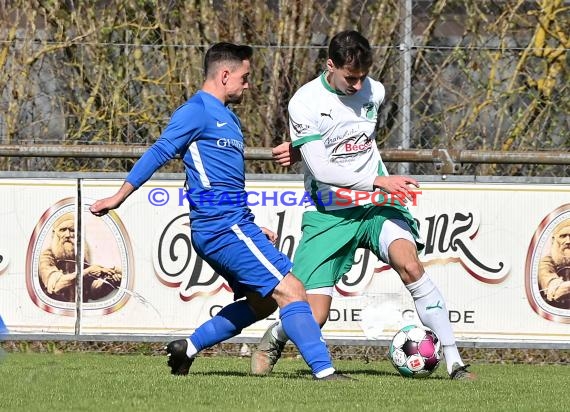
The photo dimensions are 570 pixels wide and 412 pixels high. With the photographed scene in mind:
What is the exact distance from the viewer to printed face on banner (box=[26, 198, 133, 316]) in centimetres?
956

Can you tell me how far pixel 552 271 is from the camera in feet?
31.1

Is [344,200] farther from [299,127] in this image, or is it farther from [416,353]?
[416,353]

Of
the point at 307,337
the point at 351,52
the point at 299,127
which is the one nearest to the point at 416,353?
the point at 307,337

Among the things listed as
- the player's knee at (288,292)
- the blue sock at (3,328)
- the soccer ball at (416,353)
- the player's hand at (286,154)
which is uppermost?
the player's hand at (286,154)

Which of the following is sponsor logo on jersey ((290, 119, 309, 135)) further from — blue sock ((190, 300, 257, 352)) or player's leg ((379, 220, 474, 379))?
blue sock ((190, 300, 257, 352))

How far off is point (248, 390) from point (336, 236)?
155cm

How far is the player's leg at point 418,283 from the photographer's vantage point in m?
7.57

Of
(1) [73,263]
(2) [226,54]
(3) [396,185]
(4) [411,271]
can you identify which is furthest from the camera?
(1) [73,263]

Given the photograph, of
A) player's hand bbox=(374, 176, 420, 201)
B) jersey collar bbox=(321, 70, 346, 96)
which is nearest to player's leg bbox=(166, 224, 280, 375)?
player's hand bbox=(374, 176, 420, 201)

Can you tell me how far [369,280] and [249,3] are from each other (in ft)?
10.8

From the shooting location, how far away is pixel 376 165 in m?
7.83

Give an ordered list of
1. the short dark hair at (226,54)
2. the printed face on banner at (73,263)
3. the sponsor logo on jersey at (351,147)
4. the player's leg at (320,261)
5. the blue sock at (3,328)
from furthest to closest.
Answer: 1. the printed face on banner at (73,263)
2. the blue sock at (3,328)
3. the player's leg at (320,261)
4. the sponsor logo on jersey at (351,147)
5. the short dark hair at (226,54)

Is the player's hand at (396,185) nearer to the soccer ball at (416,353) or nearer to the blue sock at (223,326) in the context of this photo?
the soccer ball at (416,353)

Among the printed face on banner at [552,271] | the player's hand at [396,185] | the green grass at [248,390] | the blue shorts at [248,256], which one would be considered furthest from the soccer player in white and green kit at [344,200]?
the printed face on banner at [552,271]
